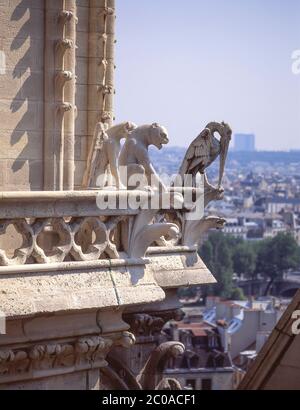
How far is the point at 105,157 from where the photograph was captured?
9453mm

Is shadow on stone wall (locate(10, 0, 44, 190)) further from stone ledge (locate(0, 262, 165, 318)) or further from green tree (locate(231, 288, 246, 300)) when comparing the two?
green tree (locate(231, 288, 246, 300))

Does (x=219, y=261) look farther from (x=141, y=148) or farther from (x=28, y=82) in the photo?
(x=28, y=82)

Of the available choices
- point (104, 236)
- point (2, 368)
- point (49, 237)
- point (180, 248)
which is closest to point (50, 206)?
point (104, 236)

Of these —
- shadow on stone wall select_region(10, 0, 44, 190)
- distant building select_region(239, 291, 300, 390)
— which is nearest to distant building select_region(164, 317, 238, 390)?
shadow on stone wall select_region(10, 0, 44, 190)

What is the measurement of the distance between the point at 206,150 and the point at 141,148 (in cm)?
108

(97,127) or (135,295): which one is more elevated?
(97,127)

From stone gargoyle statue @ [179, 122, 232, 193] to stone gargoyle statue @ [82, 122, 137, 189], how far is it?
1.06 metres

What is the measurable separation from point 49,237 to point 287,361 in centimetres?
202

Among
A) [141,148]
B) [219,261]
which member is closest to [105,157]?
[141,148]

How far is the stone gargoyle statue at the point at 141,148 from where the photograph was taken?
31.4ft

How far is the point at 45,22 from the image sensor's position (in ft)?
27.1
